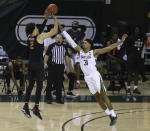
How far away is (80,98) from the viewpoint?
1198 centimetres

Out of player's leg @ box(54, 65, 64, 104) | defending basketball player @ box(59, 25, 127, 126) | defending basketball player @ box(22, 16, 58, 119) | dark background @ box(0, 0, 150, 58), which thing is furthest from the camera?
dark background @ box(0, 0, 150, 58)

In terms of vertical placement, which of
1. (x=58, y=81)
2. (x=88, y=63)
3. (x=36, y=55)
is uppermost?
(x=36, y=55)

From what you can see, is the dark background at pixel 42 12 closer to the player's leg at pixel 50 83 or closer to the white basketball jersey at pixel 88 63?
the player's leg at pixel 50 83

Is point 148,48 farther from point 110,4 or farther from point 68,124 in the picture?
point 68,124

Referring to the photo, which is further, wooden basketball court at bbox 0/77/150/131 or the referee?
the referee

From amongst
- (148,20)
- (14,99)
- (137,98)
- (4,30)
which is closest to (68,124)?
(14,99)

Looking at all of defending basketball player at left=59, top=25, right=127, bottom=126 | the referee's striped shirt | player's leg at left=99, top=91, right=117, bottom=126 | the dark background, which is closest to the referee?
the referee's striped shirt

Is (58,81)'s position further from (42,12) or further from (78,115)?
(42,12)

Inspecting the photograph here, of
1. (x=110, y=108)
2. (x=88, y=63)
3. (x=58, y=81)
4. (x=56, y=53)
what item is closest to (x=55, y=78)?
(x=58, y=81)

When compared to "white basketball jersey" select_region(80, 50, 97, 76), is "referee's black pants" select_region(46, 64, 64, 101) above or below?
below

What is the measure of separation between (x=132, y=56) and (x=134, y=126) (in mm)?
4698

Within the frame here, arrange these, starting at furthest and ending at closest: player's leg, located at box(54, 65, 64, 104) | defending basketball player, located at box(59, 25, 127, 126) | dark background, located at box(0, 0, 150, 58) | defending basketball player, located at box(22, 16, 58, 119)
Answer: dark background, located at box(0, 0, 150, 58) → player's leg, located at box(54, 65, 64, 104) → defending basketball player, located at box(59, 25, 127, 126) → defending basketball player, located at box(22, 16, 58, 119)

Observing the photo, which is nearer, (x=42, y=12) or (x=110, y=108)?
(x=110, y=108)

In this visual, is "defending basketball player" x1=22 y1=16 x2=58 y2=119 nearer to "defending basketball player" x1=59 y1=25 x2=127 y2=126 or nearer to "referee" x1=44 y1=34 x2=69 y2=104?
→ "defending basketball player" x1=59 y1=25 x2=127 y2=126
